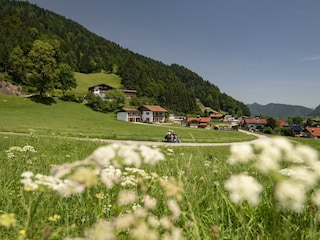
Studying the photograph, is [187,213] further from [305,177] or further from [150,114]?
[150,114]

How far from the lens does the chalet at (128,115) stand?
94.9m

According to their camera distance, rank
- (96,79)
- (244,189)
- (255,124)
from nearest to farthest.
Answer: (244,189)
(255,124)
(96,79)

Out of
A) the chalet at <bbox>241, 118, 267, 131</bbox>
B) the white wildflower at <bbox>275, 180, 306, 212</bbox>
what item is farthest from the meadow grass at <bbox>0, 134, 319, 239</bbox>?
the chalet at <bbox>241, 118, 267, 131</bbox>

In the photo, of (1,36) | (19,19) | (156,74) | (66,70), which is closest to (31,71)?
(66,70)

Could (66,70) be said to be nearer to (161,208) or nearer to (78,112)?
(78,112)

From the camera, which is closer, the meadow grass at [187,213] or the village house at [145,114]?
the meadow grass at [187,213]

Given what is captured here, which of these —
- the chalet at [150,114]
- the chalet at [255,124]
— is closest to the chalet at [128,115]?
the chalet at [150,114]

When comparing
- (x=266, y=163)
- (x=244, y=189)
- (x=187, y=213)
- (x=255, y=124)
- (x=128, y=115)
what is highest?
(x=266, y=163)

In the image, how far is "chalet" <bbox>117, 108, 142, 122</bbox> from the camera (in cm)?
9488

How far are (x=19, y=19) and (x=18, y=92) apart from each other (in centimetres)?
8928

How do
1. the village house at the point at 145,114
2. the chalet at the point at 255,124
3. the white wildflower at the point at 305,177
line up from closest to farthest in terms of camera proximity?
the white wildflower at the point at 305,177
the village house at the point at 145,114
the chalet at the point at 255,124

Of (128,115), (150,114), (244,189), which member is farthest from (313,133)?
(244,189)

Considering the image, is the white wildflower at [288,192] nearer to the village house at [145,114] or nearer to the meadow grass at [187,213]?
the meadow grass at [187,213]

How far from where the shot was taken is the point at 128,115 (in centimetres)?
9781
